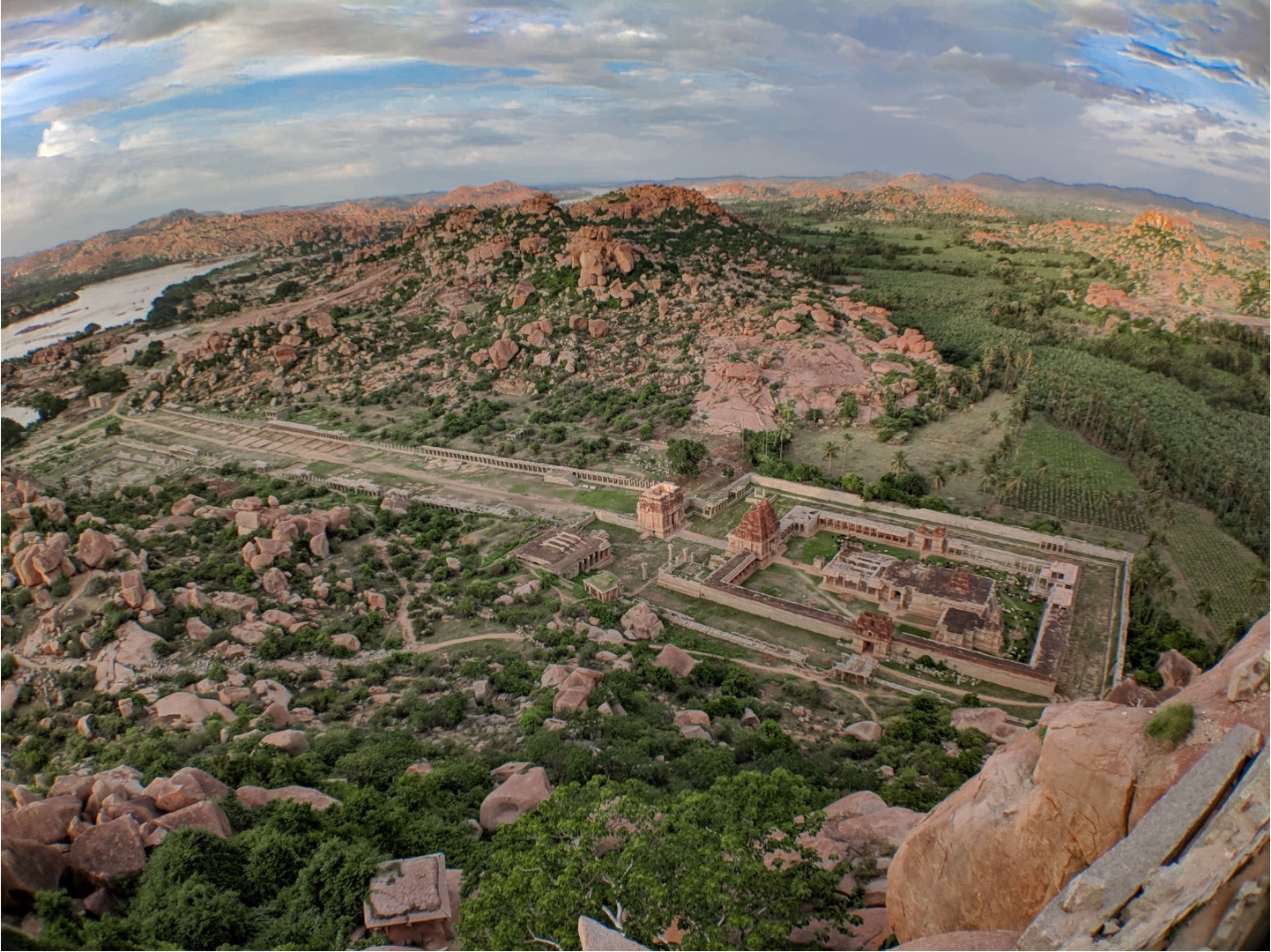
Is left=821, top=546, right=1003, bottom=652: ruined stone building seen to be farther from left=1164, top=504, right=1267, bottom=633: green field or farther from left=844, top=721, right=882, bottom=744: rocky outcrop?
left=1164, top=504, right=1267, bottom=633: green field

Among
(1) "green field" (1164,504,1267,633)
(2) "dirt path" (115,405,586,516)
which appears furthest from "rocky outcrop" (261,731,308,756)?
(1) "green field" (1164,504,1267,633)

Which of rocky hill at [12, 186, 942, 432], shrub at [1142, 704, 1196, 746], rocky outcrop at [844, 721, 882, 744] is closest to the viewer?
shrub at [1142, 704, 1196, 746]

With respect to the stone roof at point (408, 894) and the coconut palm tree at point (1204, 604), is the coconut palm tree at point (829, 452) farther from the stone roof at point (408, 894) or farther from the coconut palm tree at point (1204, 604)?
the stone roof at point (408, 894)

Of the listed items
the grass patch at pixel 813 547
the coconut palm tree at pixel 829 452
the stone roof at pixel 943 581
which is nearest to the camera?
the stone roof at pixel 943 581

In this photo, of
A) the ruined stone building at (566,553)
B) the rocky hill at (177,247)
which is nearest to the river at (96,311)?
the rocky hill at (177,247)

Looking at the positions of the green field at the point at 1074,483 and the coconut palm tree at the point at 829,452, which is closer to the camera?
the green field at the point at 1074,483

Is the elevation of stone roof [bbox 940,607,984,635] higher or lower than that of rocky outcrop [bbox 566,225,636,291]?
lower
